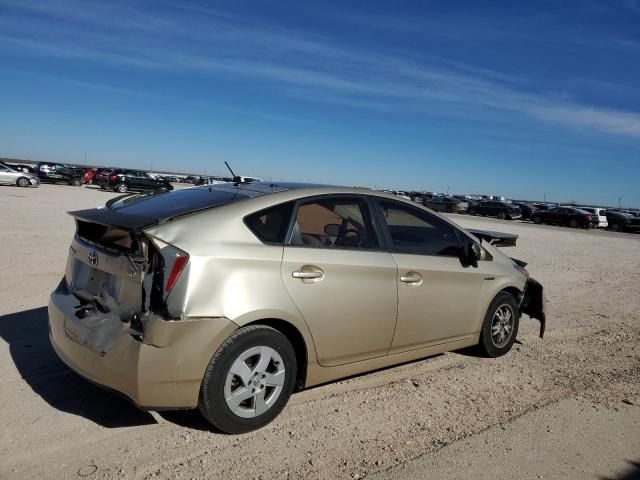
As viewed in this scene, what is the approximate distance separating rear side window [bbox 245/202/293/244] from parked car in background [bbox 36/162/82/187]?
41302 mm

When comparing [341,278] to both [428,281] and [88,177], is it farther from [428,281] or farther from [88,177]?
[88,177]

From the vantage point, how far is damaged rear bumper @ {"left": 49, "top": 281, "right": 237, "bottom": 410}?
3.11 meters

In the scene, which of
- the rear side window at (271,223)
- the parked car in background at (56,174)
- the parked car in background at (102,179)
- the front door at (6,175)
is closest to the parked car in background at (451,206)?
the parked car in background at (102,179)

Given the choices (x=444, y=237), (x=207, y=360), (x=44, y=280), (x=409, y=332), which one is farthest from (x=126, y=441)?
(x=44, y=280)

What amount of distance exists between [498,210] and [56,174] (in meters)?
36.7

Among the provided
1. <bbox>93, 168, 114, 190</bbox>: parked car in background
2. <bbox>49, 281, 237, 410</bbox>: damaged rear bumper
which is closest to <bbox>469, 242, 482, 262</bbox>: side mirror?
<bbox>49, 281, 237, 410</bbox>: damaged rear bumper

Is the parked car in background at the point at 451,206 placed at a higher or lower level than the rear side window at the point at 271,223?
lower

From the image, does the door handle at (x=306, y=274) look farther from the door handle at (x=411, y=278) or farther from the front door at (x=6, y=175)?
the front door at (x=6, y=175)

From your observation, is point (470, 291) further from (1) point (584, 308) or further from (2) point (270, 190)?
(1) point (584, 308)

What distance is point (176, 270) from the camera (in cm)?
316

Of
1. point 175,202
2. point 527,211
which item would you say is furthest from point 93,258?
point 527,211

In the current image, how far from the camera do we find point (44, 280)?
24.1 feet

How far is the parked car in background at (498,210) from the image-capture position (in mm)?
46875

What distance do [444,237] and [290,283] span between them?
6.16 ft
